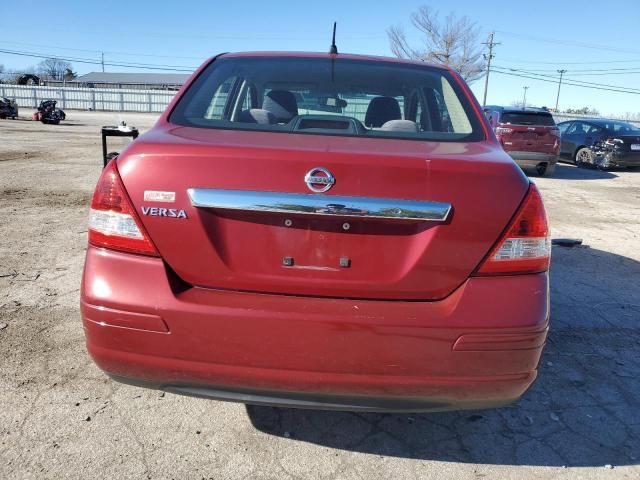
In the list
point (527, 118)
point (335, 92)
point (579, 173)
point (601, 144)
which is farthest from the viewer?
point (601, 144)

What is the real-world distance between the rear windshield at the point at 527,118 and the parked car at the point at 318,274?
1141 cm

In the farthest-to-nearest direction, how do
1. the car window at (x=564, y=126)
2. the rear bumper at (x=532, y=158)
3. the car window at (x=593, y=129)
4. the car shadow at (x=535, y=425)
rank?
the car window at (x=564, y=126)
the car window at (x=593, y=129)
the rear bumper at (x=532, y=158)
the car shadow at (x=535, y=425)

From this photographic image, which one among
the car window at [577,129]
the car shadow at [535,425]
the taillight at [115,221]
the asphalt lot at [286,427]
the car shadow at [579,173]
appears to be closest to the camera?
the taillight at [115,221]

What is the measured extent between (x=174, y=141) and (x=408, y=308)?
1065mm

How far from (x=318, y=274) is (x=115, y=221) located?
0.77m

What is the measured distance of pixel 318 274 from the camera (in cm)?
183

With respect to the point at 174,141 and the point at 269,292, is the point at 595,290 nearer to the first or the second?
the point at 269,292

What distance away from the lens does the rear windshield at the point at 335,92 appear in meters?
2.60

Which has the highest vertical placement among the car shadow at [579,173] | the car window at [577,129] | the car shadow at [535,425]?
the car window at [577,129]

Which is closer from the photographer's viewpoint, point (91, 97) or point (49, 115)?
point (49, 115)

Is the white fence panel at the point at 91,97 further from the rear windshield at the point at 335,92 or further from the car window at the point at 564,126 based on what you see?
the rear windshield at the point at 335,92

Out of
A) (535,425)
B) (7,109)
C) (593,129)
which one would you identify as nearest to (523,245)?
(535,425)

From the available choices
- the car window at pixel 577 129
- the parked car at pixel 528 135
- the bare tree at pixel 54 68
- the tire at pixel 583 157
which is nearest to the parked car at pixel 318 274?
the parked car at pixel 528 135

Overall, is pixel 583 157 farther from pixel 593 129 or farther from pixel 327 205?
pixel 327 205
